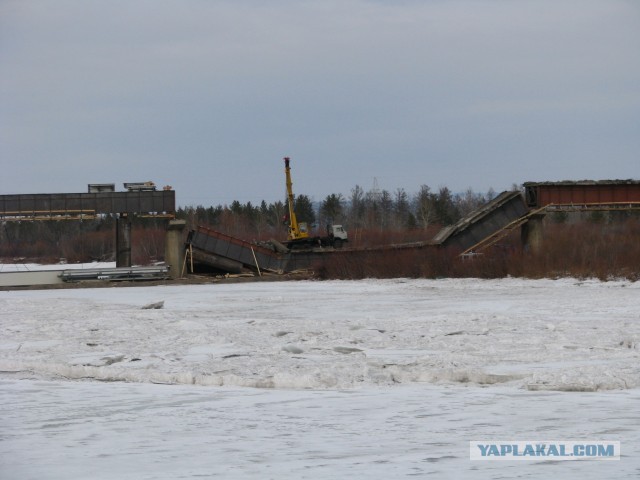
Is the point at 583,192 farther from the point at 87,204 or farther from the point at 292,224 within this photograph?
the point at 87,204

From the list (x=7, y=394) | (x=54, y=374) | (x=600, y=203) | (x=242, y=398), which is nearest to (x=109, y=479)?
(x=242, y=398)

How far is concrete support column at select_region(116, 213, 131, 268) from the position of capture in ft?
175

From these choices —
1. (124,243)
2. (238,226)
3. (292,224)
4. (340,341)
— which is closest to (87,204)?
(124,243)

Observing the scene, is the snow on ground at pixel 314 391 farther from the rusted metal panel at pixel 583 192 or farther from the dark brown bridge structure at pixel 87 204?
the dark brown bridge structure at pixel 87 204

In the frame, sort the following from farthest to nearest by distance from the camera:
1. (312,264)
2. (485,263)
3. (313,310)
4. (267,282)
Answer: (312,264) → (267,282) → (485,263) → (313,310)

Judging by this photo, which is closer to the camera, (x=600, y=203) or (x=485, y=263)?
(x=485, y=263)

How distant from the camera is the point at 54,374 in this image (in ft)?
47.8

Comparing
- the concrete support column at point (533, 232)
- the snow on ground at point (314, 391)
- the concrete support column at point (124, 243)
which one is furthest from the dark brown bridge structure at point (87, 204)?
the snow on ground at point (314, 391)

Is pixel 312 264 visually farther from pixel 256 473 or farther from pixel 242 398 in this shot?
pixel 256 473

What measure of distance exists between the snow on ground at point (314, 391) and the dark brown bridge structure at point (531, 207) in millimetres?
21278

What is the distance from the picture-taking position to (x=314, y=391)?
41.5 ft

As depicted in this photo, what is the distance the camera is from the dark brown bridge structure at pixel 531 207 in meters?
46.2

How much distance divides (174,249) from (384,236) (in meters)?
36.6

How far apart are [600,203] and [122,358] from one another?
36.9 meters
